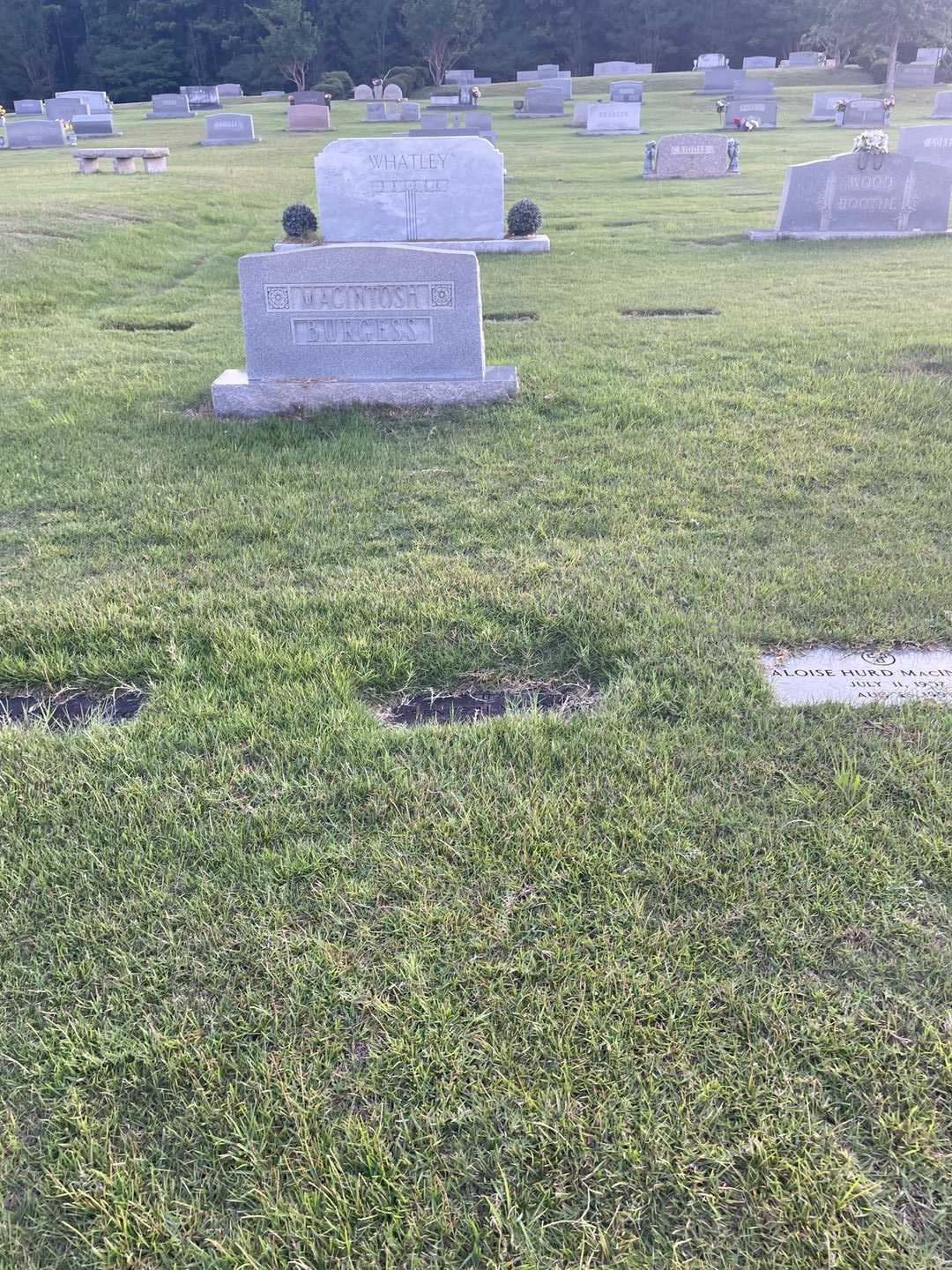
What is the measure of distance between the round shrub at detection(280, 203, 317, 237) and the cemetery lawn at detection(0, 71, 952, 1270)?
8.70 m

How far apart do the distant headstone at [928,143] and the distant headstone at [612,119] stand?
1591cm

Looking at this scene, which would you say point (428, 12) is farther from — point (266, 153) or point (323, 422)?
point (323, 422)

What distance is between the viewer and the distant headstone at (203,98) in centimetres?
4356

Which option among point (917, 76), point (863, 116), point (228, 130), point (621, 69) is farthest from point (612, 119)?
point (621, 69)

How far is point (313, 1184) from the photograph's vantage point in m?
1.66

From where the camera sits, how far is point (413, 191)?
1339 centimetres

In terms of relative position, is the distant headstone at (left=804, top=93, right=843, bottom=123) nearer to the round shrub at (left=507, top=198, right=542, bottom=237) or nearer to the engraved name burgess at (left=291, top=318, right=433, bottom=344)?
the round shrub at (left=507, top=198, right=542, bottom=237)

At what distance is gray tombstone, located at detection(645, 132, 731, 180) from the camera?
65.9 feet

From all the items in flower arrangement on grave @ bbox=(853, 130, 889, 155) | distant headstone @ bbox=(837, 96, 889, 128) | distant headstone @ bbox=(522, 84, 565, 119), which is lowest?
flower arrangement on grave @ bbox=(853, 130, 889, 155)

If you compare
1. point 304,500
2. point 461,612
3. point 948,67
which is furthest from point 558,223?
point 948,67

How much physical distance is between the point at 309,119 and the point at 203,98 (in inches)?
694

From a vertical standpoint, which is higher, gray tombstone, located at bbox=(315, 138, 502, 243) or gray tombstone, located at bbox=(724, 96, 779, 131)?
gray tombstone, located at bbox=(724, 96, 779, 131)

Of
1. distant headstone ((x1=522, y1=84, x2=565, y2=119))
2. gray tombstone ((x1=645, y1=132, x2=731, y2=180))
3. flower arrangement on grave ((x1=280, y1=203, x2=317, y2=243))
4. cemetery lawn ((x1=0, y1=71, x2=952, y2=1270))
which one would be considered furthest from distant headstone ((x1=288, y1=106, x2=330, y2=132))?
cemetery lawn ((x1=0, y1=71, x2=952, y2=1270))

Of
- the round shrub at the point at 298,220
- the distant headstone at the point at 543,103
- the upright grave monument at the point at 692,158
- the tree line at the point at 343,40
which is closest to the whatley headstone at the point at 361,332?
the round shrub at the point at 298,220
